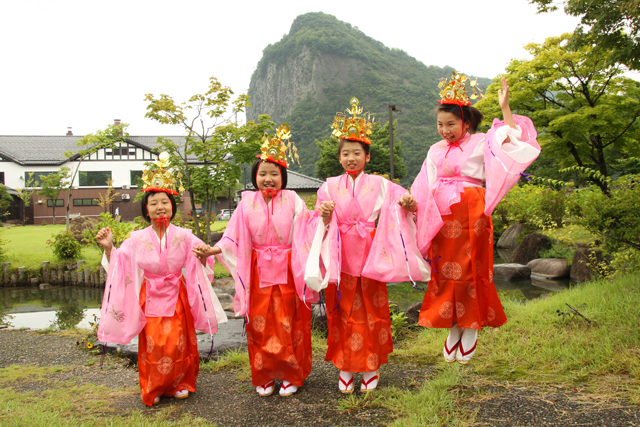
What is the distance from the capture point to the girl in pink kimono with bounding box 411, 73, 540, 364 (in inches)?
141

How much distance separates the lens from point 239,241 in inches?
159

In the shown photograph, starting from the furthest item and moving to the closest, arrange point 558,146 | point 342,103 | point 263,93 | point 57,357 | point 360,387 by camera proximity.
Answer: point 263,93 → point 342,103 → point 558,146 → point 57,357 → point 360,387

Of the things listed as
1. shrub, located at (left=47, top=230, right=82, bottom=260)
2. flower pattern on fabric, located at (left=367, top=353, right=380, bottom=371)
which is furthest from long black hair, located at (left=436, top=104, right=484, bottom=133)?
shrub, located at (left=47, top=230, right=82, bottom=260)

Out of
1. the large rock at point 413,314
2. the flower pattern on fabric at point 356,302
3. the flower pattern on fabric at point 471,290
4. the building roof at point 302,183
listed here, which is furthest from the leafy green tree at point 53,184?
the flower pattern on fabric at point 471,290

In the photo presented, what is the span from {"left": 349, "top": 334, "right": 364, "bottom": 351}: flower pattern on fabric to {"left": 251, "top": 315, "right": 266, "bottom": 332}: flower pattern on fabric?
2.58ft

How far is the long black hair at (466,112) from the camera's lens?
12.5 feet

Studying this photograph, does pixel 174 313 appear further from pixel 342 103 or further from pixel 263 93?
pixel 263 93

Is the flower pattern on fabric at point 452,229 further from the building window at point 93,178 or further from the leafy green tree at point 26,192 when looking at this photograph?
the building window at point 93,178

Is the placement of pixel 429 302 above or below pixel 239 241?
below

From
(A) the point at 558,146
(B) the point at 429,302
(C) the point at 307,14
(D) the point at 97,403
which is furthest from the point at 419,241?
(C) the point at 307,14

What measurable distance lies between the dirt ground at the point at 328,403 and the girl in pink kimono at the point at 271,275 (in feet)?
0.82

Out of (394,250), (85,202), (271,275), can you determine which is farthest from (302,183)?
(394,250)

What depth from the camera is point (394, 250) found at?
12.3ft

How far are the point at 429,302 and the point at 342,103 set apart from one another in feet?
178
